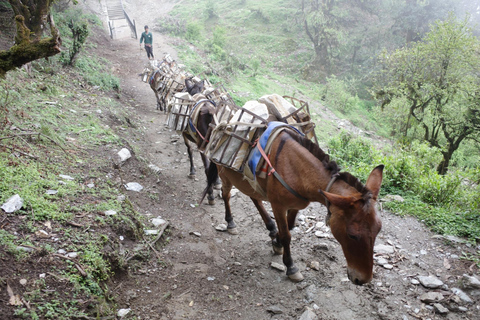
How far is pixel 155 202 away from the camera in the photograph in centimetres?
532

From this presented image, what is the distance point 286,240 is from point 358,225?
142 cm

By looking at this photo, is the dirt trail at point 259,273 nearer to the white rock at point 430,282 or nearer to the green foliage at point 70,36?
the white rock at point 430,282

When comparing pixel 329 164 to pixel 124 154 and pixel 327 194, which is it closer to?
pixel 327 194

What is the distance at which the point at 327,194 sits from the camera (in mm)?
2430

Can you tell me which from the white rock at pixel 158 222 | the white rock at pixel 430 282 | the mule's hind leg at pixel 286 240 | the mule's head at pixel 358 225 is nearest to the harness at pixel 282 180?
the mule's head at pixel 358 225

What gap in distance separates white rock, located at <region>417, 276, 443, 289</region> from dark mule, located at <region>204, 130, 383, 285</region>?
150cm

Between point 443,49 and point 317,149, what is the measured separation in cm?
1164

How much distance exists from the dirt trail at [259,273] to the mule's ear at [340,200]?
1572 millimetres

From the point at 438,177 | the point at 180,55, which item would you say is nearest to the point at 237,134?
the point at 438,177

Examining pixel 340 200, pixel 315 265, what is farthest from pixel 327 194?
pixel 315 265

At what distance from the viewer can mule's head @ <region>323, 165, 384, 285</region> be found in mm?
2436

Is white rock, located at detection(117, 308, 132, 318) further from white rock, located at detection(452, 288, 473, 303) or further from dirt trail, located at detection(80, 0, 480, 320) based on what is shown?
white rock, located at detection(452, 288, 473, 303)

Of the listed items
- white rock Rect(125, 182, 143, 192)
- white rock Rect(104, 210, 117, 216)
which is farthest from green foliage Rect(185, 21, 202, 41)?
white rock Rect(104, 210, 117, 216)

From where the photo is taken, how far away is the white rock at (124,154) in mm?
5618
